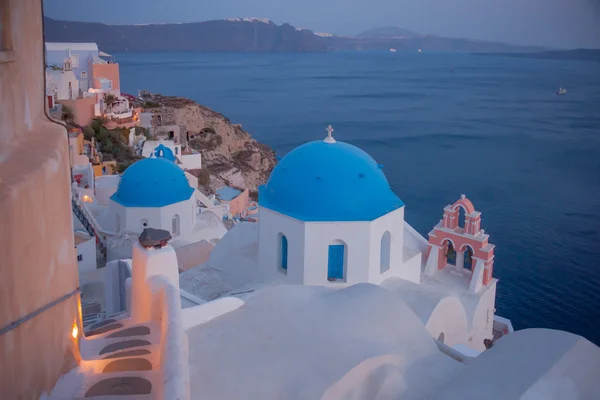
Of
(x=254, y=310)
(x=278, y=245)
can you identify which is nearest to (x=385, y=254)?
(x=278, y=245)

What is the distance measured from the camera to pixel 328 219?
8500 mm

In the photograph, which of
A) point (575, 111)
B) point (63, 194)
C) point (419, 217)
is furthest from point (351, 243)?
point (575, 111)

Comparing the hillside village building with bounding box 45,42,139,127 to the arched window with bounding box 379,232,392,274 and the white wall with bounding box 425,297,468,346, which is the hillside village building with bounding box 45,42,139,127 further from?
the white wall with bounding box 425,297,468,346

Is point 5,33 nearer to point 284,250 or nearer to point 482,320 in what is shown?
point 284,250

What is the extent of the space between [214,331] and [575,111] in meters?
54.7

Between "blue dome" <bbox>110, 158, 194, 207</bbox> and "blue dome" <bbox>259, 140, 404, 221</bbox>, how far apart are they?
4.46 m

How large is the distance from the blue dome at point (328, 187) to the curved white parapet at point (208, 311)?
2778 mm

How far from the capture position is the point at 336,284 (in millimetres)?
8664

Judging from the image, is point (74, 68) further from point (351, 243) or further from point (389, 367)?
point (389, 367)

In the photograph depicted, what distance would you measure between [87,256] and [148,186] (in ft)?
6.83

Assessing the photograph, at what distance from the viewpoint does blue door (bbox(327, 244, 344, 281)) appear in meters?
8.74

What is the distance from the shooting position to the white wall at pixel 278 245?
28.3 feet

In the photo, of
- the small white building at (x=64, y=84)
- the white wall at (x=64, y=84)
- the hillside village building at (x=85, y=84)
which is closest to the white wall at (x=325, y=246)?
the hillside village building at (x=85, y=84)

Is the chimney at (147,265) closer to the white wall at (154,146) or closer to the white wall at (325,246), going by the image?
the white wall at (325,246)
